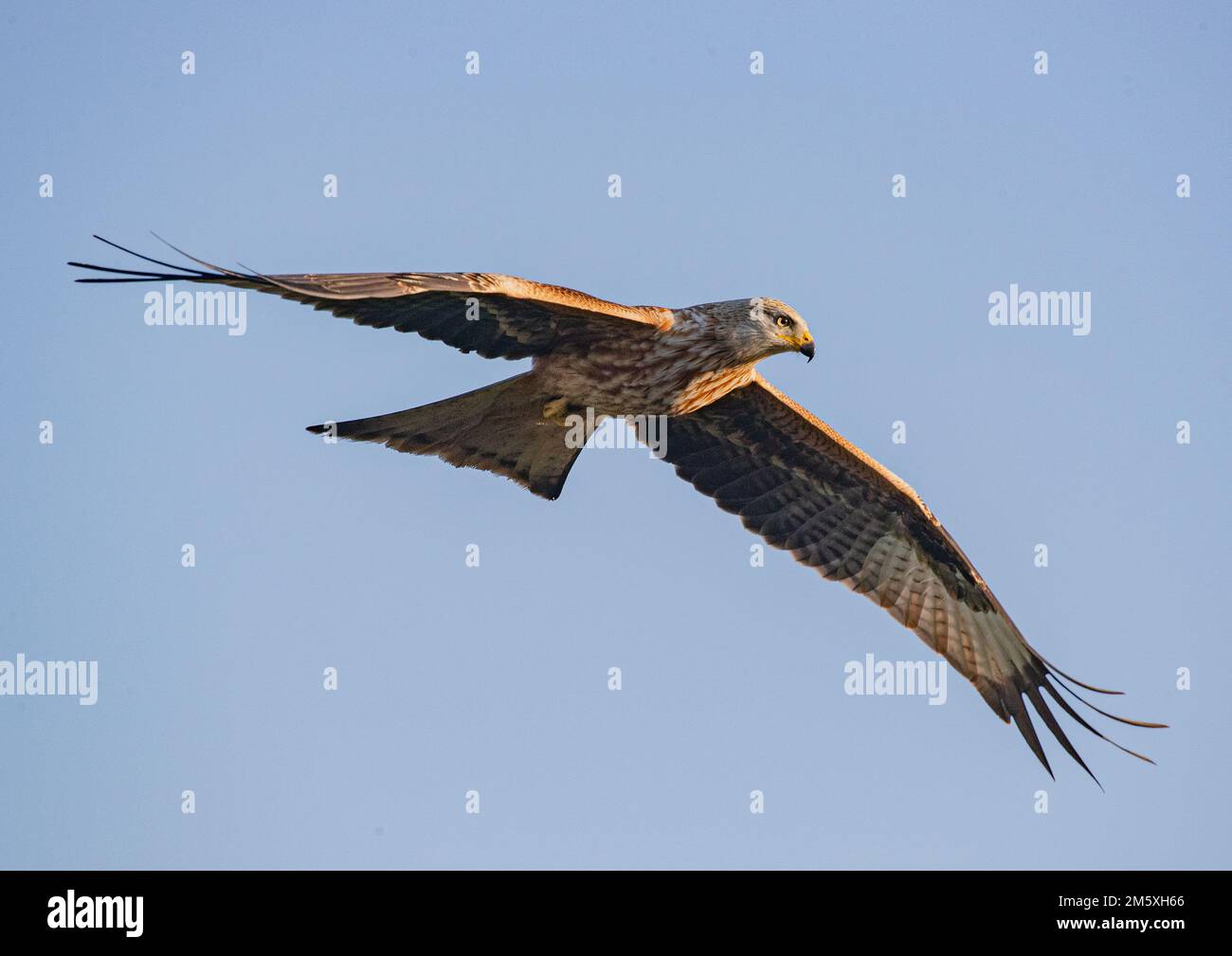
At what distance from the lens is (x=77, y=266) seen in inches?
300

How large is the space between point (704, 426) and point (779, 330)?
4.88 ft

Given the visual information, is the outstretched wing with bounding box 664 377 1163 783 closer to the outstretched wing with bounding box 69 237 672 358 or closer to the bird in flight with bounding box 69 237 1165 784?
the bird in flight with bounding box 69 237 1165 784

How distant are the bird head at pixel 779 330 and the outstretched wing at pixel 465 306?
0.57 metres

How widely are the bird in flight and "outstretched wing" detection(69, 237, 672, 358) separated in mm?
11

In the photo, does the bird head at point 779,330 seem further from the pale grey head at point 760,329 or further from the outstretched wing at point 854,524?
the outstretched wing at point 854,524

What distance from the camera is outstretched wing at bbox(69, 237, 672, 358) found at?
8.58 m

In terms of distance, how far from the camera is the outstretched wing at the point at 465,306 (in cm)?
858

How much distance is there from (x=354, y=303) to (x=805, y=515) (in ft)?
14.0

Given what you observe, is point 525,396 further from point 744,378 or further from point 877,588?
point 877,588
